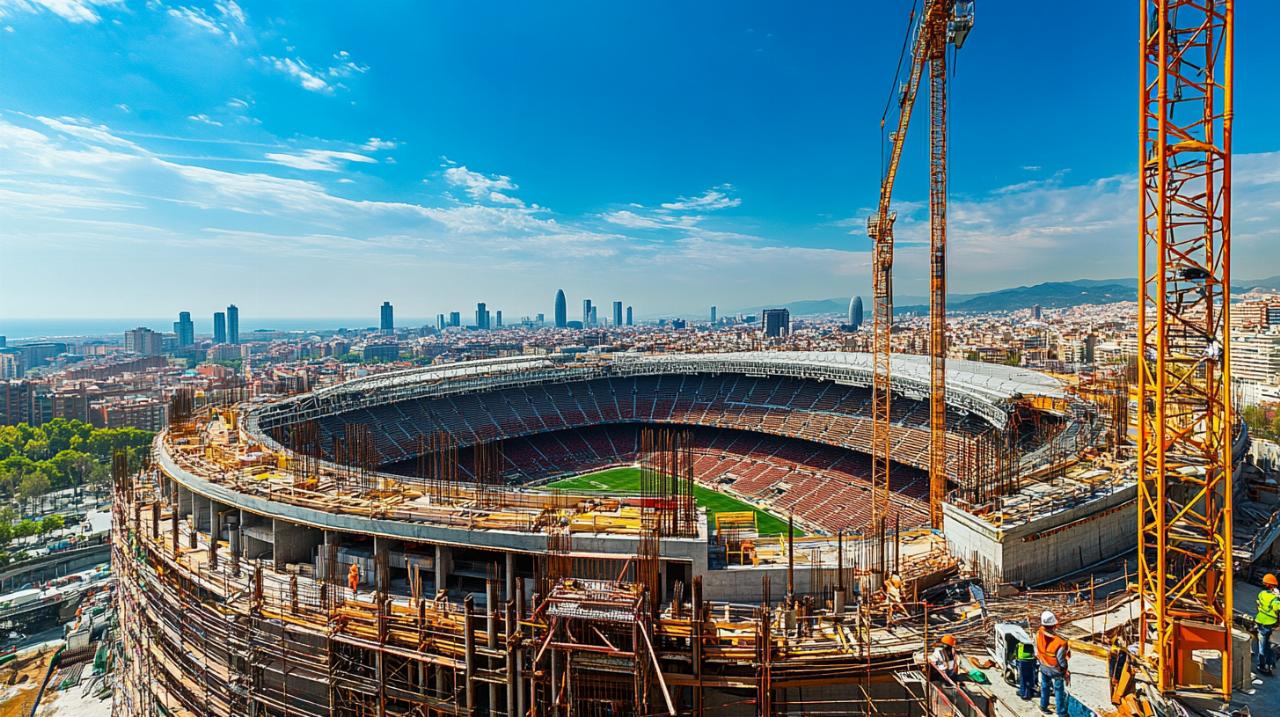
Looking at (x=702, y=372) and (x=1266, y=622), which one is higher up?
(x=702, y=372)

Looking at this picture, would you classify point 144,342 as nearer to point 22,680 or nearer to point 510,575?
point 22,680

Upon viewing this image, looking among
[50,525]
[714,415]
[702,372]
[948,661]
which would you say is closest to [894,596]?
[948,661]

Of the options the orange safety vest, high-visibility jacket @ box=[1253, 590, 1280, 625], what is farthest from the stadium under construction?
high-visibility jacket @ box=[1253, 590, 1280, 625]

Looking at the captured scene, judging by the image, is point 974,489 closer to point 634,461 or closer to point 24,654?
point 634,461

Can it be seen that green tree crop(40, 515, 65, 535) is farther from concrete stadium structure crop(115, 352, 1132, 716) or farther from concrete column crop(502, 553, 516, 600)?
concrete column crop(502, 553, 516, 600)

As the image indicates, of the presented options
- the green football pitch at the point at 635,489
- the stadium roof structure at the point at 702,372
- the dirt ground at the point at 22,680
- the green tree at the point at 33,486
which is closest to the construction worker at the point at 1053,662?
the green football pitch at the point at 635,489

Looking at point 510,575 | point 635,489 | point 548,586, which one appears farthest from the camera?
point 635,489

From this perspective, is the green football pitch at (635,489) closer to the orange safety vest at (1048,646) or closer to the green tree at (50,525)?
the orange safety vest at (1048,646)
